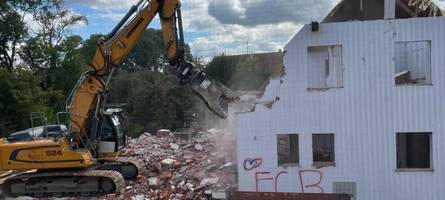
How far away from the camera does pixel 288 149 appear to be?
17.3 metres

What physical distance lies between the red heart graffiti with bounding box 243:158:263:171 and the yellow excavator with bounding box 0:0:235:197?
2.45 metres

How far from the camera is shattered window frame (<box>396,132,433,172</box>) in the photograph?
14477 millimetres

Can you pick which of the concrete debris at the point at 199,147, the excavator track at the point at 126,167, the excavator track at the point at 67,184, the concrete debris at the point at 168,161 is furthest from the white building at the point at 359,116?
the concrete debris at the point at 199,147

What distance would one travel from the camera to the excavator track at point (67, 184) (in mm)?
15461

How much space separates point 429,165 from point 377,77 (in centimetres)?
266

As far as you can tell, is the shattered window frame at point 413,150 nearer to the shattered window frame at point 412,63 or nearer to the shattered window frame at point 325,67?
the shattered window frame at point 412,63

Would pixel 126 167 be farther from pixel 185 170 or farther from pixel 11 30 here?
pixel 11 30

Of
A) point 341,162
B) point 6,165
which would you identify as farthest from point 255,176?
point 6,165

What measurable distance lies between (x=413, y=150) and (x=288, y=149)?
3.90 m

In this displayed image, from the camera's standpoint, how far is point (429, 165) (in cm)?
1399

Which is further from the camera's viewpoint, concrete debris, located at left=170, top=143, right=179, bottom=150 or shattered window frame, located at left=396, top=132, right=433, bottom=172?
concrete debris, located at left=170, top=143, right=179, bottom=150

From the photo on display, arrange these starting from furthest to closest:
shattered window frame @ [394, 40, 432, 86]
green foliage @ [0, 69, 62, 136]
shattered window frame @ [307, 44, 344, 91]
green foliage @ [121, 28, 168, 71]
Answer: green foliage @ [121, 28, 168, 71]
green foliage @ [0, 69, 62, 136]
shattered window frame @ [307, 44, 344, 91]
shattered window frame @ [394, 40, 432, 86]

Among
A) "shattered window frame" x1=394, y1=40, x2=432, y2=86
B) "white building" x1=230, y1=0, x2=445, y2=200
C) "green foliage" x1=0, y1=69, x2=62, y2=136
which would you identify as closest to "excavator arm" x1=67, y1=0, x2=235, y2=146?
"white building" x1=230, y1=0, x2=445, y2=200

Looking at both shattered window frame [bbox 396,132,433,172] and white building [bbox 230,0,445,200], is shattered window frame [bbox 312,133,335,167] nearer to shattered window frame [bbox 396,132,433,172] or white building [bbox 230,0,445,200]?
white building [bbox 230,0,445,200]
